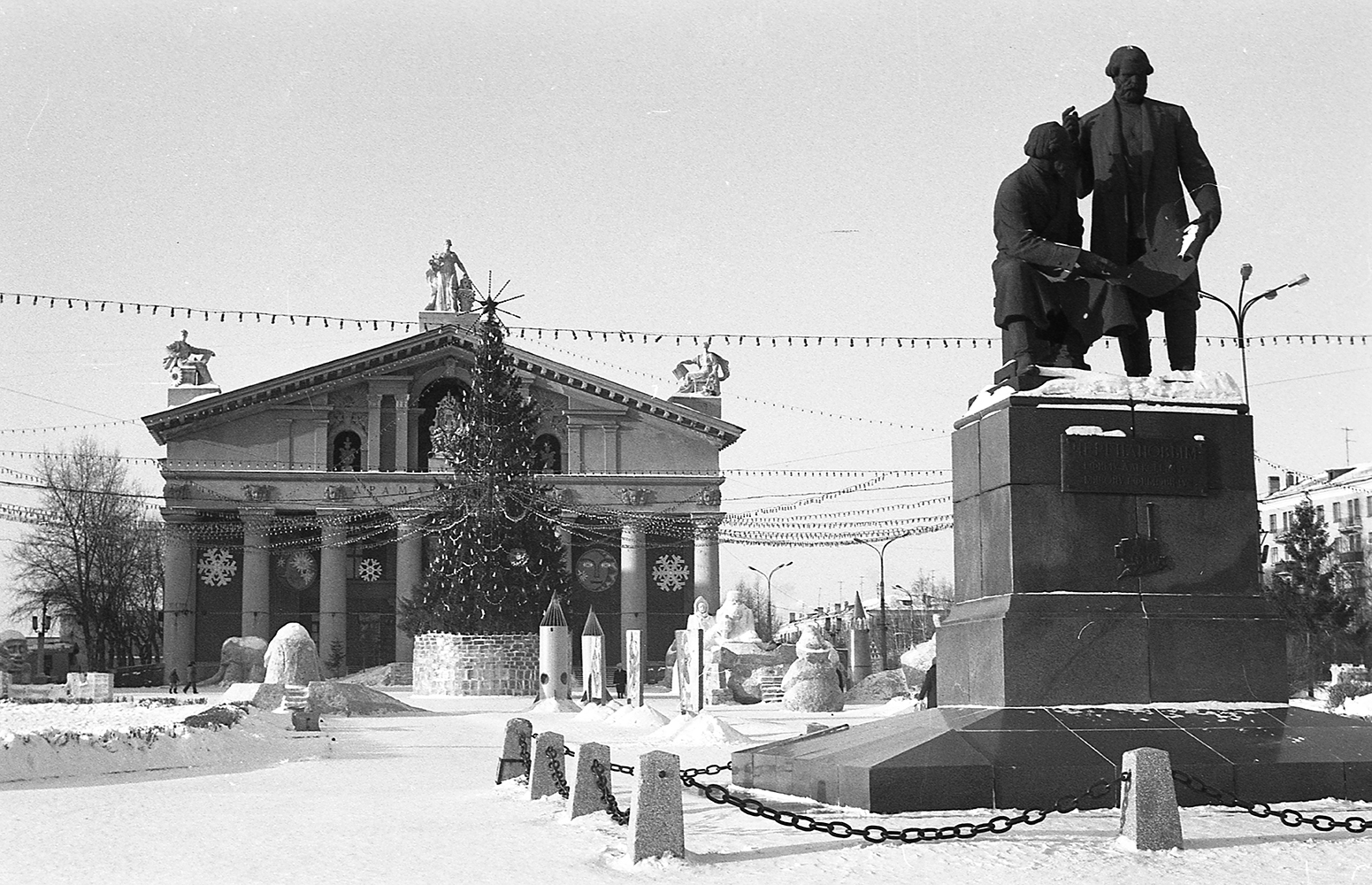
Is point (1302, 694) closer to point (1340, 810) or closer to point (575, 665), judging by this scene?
point (575, 665)

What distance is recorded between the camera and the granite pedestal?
10.0 metres

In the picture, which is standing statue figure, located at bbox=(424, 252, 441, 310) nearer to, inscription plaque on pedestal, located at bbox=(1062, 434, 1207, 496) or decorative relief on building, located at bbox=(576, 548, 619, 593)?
decorative relief on building, located at bbox=(576, 548, 619, 593)

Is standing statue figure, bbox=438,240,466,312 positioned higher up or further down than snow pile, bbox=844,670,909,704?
higher up

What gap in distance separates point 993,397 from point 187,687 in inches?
1692

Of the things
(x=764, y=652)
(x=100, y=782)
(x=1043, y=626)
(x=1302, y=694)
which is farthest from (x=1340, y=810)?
(x=764, y=652)

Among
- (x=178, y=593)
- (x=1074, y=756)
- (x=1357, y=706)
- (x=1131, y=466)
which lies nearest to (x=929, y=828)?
(x=1074, y=756)

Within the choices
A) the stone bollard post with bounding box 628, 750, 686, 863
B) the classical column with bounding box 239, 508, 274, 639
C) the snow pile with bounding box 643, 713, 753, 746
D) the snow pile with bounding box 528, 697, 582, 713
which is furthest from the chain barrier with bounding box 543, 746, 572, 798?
the classical column with bounding box 239, 508, 274, 639

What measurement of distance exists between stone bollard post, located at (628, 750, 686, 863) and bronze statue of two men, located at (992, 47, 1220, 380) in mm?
4398

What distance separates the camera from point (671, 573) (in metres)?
67.5

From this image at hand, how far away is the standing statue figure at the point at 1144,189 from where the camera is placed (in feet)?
38.9

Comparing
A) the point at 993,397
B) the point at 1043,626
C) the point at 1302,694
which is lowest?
the point at 1302,694

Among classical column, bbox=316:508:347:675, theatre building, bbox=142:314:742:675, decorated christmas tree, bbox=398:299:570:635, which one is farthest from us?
theatre building, bbox=142:314:742:675

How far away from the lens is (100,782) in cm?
1541

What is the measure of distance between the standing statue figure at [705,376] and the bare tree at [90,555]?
938 inches
